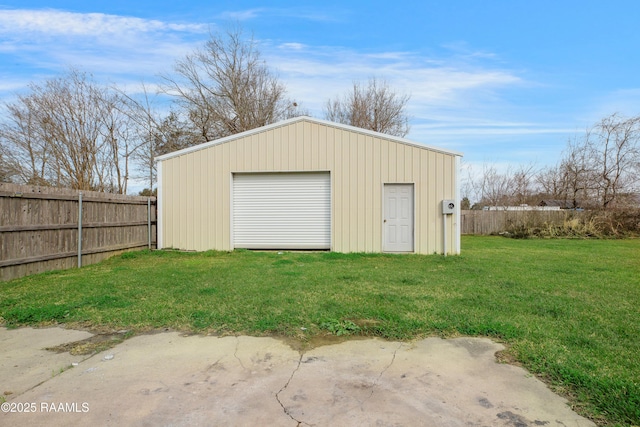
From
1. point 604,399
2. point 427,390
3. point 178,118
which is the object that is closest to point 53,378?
point 427,390

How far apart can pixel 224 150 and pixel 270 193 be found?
183cm

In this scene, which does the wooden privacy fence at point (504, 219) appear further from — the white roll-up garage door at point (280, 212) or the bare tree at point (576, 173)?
the white roll-up garage door at point (280, 212)

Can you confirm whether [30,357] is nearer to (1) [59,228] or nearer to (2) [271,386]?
(2) [271,386]

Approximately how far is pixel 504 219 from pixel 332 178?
1228cm

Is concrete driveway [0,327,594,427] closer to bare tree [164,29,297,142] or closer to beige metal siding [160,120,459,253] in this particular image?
beige metal siding [160,120,459,253]

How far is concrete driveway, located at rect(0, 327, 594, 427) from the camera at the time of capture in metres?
2.21

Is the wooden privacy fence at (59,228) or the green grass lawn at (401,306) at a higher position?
the wooden privacy fence at (59,228)

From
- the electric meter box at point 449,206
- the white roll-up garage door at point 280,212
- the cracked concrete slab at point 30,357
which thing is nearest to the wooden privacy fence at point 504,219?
the electric meter box at point 449,206

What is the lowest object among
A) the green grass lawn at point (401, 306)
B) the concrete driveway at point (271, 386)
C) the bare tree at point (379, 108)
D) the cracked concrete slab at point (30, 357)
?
the cracked concrete slab at point (30, 357)

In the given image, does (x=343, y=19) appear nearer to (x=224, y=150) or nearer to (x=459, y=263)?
(x=224, y=150)

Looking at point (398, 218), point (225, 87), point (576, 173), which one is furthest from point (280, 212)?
point (576, 173)

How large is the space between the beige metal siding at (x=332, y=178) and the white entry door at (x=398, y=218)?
18 centimetres

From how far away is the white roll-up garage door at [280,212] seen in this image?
10.8m

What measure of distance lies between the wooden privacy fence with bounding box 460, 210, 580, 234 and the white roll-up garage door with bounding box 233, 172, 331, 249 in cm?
1141
